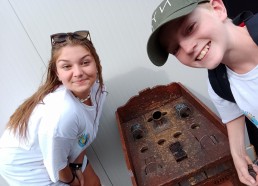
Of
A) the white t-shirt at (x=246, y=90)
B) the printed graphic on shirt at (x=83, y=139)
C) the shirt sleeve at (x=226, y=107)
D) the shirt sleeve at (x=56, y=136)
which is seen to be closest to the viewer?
the white t-shirt at (x=246, y=90)

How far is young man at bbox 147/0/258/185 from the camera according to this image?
2.42 feet

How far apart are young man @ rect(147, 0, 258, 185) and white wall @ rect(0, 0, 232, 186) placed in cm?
88

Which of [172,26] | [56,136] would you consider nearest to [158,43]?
[172,26]

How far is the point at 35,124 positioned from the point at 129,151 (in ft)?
1.77

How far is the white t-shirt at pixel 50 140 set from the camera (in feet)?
3.81

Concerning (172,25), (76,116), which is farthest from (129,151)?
(172,25)

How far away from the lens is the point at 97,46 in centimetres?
167

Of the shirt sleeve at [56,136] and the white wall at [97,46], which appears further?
the white wall at [97,46]

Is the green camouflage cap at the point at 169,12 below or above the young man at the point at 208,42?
above

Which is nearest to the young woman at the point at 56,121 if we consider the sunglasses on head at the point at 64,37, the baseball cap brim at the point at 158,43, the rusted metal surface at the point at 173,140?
the sunglasses on head at the point at 64,37

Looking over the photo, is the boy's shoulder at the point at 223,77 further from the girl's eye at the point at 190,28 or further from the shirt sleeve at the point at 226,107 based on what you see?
the girl's eye at the point at 190,28

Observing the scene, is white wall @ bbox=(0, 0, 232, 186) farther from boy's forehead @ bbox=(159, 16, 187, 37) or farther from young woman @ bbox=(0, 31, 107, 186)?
boy's forehead @ bbox=(159, 16, 187, 37)

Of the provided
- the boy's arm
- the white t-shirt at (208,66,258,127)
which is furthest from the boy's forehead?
the boy's arm

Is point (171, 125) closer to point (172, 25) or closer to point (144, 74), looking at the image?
point (144, 74)
